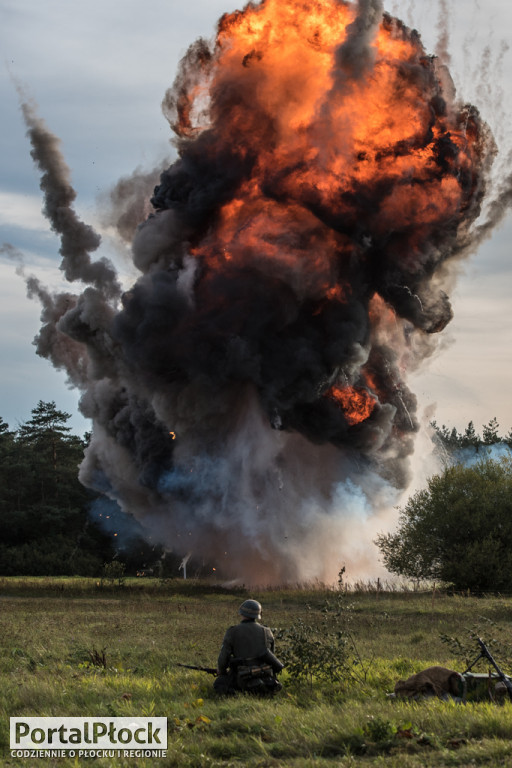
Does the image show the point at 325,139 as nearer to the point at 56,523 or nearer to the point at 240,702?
the point at 240,702

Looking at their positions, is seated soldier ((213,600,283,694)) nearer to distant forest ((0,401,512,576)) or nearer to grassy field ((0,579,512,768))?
grassy field ((0,579,512,768))

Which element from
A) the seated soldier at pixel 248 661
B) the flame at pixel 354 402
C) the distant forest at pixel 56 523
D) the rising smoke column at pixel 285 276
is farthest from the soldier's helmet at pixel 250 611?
the distant forest at pixel 56 523

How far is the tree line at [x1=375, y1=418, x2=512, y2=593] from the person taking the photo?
167 ft

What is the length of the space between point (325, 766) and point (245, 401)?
48.1 metres

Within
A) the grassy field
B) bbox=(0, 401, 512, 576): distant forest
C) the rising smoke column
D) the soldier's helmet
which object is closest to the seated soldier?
the soldier's helmet

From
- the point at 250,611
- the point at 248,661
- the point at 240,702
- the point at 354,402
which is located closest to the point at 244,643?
the point at 248,661

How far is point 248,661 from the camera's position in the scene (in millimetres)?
15305

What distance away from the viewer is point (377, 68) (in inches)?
2010

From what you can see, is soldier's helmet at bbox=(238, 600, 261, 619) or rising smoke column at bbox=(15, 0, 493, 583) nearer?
soldier's helmet at bbox=(238, 600, 261, 619)

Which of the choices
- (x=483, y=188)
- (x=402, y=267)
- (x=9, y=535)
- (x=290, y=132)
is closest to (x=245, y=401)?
(x=402, y=267)

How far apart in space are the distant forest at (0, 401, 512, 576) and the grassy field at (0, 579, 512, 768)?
5339 cm

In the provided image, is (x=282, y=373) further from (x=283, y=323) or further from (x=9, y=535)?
(x=9, y=535)

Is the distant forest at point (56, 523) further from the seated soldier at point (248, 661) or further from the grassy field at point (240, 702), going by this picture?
the seated soldier at point (248, 661)

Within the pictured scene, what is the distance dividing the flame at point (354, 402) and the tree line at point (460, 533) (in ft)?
21.7
